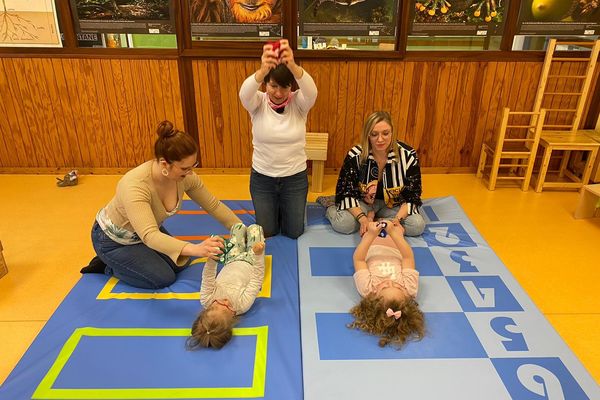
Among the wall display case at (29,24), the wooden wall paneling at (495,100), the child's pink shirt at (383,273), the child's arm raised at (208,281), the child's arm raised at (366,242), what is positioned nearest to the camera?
the child's arm raised at (208,281)

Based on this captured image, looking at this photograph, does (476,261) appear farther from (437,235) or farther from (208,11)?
(208,11)

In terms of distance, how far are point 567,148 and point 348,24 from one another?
214 centimetres

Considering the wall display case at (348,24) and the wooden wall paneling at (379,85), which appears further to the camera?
the wooden wall paneling at (379,85)

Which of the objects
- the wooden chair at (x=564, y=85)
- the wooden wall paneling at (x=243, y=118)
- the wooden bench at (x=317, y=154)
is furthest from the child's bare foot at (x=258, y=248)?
the wooden chair at (x=564, y=85)

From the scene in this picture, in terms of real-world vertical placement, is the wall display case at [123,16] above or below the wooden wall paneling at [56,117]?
above

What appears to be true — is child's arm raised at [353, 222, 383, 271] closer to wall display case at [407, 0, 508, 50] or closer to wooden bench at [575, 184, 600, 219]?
wooden bench at [575, 184, 600, 219]

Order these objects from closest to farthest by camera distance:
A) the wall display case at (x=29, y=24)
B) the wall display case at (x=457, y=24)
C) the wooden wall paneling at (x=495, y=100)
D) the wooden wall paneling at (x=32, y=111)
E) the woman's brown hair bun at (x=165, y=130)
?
the woman's brown hair bun at (x=165, y=130), the wall display case at (x=29, y=24), the wall display case at (x=457, y=24), the wooden wall paneling at (x=32, y=111), the wooden wall paneling at (x=495, y=100)

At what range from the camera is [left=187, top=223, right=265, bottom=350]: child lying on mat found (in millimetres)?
2107

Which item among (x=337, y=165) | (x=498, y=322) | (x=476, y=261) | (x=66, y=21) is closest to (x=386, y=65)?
(x=337, y=165)

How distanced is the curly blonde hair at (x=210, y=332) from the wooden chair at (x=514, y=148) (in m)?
2.87

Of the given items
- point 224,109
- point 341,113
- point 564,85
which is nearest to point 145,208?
point 224,109

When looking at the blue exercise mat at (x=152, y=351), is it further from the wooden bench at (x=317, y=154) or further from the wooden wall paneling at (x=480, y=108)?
the wooden wall paneling at (x=480, y=108)

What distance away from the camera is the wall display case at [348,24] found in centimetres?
368

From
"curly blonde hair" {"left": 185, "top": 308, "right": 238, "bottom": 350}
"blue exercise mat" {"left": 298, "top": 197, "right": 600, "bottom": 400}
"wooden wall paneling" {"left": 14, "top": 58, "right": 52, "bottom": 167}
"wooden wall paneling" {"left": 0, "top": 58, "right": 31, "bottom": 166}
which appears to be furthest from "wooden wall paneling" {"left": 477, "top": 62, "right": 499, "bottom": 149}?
"wooden wall paneling" {"left": 0, "top": 58, "right": 31, "bottom": 166}
